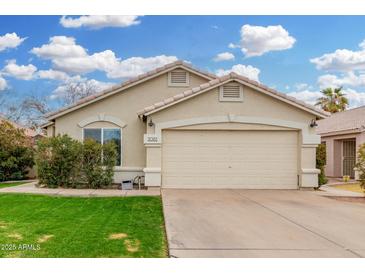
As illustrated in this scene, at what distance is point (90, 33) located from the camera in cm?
1387

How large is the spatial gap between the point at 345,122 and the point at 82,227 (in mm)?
18774

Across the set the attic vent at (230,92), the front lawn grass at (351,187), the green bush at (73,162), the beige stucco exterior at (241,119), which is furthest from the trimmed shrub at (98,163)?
the front lawn grass at (351,187)

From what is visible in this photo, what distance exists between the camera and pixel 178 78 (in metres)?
17.0

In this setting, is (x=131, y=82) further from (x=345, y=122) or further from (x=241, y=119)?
(x=345, y=122)

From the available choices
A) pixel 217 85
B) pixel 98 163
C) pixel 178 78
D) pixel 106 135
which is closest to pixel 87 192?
pixel 98 163

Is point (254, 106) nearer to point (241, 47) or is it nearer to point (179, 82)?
point (241, 47)

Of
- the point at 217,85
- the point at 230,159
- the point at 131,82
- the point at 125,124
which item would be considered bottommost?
the point at 230,159

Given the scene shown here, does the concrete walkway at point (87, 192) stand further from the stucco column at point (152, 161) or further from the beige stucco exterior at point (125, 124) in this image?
the beige stucco exterior at point (125, 124)

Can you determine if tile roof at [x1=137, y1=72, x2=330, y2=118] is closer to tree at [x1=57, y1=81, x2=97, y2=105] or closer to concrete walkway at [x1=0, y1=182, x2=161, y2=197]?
concrete walkway at [x1=0, y1=182, x2=161, y2=197]

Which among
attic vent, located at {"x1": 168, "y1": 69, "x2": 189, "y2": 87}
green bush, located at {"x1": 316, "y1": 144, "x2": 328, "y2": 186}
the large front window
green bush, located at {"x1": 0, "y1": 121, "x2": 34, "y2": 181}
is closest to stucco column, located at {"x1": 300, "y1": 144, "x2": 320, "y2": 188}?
green bush, located at {"x1": 316, "y1": 144, "x2": 328, "y2": 186}

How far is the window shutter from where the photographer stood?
16.9 metres

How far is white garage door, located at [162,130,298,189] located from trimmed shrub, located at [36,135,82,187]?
3277 mm
